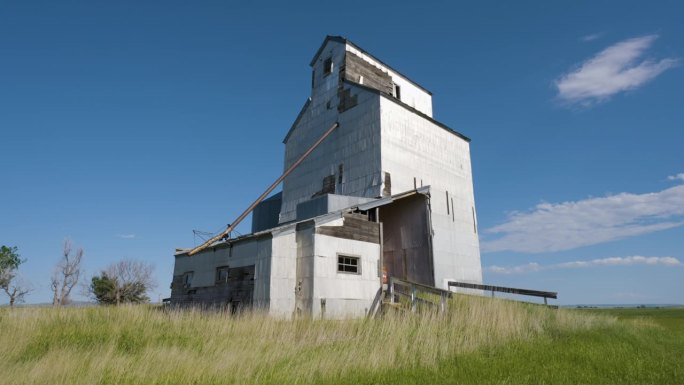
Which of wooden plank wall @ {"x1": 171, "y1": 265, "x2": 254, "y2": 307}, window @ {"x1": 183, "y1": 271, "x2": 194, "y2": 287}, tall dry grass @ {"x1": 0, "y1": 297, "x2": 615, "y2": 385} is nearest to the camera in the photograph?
tall dry grass @ {"x1": 0, "y1": 297, "x2": 615, "y2": 385}

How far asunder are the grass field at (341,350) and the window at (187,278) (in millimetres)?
6187

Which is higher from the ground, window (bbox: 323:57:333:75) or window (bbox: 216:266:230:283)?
window (bbox: 323:57:333:75)

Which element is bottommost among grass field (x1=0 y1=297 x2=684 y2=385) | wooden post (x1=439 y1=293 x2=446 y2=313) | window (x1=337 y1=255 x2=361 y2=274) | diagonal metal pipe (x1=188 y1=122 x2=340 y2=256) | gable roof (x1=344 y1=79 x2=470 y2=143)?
grass field (x1=0 y1=297 x2=684 y2=385)

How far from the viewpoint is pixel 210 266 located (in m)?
18.8

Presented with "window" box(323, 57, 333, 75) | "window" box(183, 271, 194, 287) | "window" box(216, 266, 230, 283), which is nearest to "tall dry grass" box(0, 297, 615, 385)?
"window" box(216, 266, 230, 283)

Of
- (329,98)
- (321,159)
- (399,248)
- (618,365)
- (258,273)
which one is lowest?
(618,365)

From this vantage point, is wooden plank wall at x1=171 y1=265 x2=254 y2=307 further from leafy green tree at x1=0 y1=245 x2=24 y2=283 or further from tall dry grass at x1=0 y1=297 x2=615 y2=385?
leafy green tree at x1=0 y1=245 x2=24 y2=283

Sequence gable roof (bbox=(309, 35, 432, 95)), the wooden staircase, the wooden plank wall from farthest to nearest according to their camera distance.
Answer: gable roof (bbox=(309, 35, 432, 95)), the wooden plank wall, the wooden staircase

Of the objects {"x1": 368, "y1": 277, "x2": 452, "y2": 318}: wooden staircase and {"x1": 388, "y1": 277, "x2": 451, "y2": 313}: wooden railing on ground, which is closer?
{"x1": 388, "y1": 277, "x2": 451, "y2": 313}: wooden railing on ground

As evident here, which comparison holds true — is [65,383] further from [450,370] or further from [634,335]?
[634,335]

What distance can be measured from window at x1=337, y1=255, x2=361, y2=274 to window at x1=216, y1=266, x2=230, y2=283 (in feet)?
17.5

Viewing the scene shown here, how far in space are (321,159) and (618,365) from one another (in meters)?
21.2

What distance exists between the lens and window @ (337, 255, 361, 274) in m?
16.1

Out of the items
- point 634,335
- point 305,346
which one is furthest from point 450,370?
point 634,335
